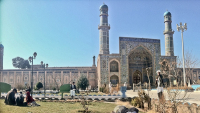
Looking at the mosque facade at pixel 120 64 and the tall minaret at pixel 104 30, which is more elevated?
the tall minaret at pixel 104 30

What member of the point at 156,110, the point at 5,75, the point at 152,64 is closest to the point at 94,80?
the point at 152,64

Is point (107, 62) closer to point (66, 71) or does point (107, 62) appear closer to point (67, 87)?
point (66, 71)

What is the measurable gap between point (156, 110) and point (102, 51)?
71.1 feet

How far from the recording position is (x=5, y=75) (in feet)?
104

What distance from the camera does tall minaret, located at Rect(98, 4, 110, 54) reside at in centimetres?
2781

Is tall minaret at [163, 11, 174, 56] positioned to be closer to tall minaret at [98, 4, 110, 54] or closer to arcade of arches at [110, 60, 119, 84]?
arcade of arches at [110, 60, 119, 84]

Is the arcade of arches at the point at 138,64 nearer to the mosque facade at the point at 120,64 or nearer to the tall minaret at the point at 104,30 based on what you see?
the mosque facade at the point at 120,64

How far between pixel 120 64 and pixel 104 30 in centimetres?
564

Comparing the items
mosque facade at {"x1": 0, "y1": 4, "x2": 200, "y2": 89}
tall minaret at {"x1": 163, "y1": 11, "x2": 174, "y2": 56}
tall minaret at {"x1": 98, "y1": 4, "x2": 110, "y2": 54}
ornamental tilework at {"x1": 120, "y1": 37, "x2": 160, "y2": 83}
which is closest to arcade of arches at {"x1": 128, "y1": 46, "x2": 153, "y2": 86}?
mosque facade at {"x1": 0, "y1": 4, "x2": 200, "y2": 89}

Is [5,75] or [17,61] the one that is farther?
[17,61]

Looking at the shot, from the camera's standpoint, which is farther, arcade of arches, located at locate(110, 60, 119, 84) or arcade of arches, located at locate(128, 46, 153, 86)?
arcade of arches, located at locate(128, 46, 153, 86)

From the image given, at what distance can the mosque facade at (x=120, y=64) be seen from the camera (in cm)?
2694

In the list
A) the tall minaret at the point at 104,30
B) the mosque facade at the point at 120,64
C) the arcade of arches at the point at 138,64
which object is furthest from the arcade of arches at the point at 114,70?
the arcade of arches at the point at 138,64

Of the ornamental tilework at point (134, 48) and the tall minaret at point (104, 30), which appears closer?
the ornamental tilework at point (134, 48)
